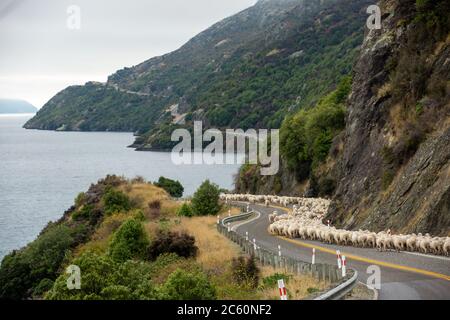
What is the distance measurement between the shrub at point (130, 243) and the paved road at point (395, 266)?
6.66 metres

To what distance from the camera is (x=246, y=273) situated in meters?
19.8

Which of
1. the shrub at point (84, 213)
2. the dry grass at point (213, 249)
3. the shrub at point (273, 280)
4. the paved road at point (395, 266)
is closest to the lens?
the paved road at point (395, 266)

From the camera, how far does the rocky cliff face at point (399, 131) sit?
27516 mm

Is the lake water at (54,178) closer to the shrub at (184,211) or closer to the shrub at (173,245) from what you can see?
the shrub at (184,211)

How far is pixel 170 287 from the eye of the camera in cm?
1510

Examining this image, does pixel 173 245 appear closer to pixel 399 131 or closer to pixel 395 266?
pixel 395 266

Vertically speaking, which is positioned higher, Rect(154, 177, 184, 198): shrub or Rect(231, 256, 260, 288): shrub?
Rect(231, 256, 260, 288): shrub

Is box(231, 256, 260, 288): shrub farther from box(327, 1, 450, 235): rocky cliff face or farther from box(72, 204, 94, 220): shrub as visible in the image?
box(72, 204, 94, 220): shrub

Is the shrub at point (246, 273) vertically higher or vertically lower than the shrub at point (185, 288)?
lower

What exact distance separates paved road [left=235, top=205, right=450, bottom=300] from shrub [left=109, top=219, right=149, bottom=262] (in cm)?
666

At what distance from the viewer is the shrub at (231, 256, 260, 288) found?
1916 cm

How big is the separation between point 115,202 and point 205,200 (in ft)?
27.1

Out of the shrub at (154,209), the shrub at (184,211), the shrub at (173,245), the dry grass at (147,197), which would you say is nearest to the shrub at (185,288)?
the shrub at (173,245)

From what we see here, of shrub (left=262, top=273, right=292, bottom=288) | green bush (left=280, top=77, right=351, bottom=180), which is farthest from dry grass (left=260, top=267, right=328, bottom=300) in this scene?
green bush (left=280, top=77, right=351, bottom=180)
